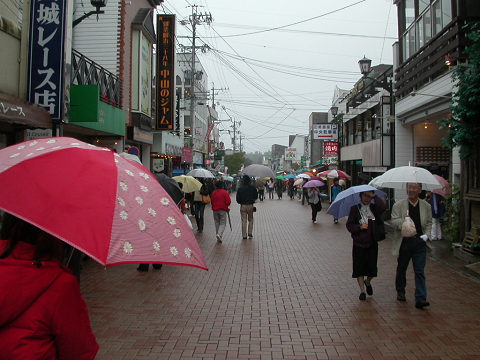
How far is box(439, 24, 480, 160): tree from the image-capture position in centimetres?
854

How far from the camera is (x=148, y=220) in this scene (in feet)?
7.77

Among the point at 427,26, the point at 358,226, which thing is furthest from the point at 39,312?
the point at 427,26

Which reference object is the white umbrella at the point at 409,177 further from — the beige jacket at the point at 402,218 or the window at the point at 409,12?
the window at the point at 409,12

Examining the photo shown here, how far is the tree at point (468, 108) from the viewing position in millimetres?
8539

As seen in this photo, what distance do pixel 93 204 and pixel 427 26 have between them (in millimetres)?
14048

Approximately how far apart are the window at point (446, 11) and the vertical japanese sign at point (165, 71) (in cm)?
1063

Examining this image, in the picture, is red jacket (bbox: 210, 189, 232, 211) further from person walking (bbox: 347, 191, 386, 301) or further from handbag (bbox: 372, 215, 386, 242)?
handbag (bbox: 372, 215, 386, 242)

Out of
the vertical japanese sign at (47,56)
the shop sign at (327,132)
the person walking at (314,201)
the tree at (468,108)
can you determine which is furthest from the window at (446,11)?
the shop sign at (327,132)

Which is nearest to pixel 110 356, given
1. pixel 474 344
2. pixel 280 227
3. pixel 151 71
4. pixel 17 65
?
pixel 474 344

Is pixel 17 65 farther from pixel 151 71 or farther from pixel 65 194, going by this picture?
pixel 151 71

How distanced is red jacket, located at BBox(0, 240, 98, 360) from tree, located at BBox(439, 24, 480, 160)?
8460 mm

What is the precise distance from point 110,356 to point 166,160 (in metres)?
21.3

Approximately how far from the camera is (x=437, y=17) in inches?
500

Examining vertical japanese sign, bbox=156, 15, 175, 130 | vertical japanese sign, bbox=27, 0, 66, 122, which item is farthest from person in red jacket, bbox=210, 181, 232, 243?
vertical japanese sign, bbox=156, 15, 175, 130
